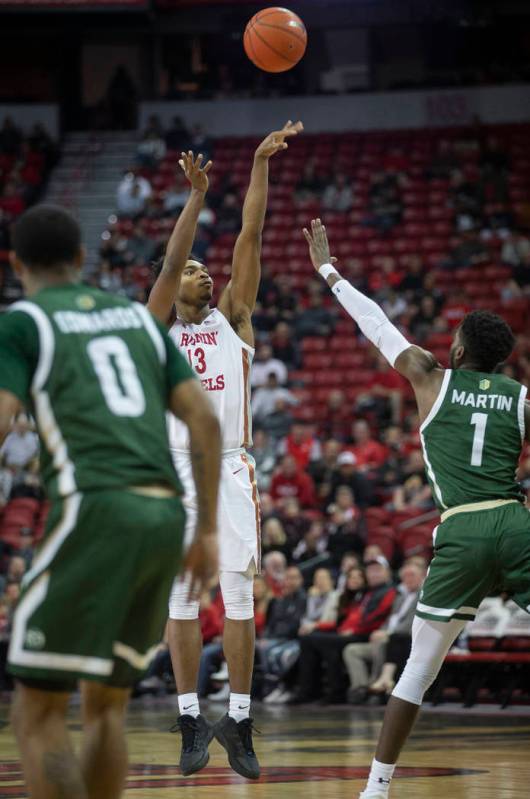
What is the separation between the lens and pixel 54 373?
4.17 metres

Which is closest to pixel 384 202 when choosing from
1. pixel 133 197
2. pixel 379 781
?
pixel 133 197

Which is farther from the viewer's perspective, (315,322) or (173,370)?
(315,322)

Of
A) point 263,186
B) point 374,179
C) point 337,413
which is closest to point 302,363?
point 337,413

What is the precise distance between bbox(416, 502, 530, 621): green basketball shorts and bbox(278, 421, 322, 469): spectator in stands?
11.8 m

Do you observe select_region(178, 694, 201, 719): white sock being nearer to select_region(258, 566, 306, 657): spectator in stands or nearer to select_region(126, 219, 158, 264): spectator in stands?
select_region(258, 566, 306, 657): spectator in stands

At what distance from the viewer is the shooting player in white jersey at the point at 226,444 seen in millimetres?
7016

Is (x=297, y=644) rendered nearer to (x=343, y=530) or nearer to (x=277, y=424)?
(x=343, y=530)

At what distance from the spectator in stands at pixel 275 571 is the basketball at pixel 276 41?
7520 mm

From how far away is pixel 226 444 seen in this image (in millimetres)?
7441

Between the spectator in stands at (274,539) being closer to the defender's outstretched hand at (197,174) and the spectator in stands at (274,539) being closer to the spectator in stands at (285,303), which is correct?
the spectator in stands at (285,303)

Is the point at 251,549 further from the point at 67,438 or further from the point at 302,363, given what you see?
the point at 302,363

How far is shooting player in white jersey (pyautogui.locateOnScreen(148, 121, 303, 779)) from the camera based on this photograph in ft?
23.0

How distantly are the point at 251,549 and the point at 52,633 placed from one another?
10.9 feet

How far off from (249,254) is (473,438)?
71.7 inches
